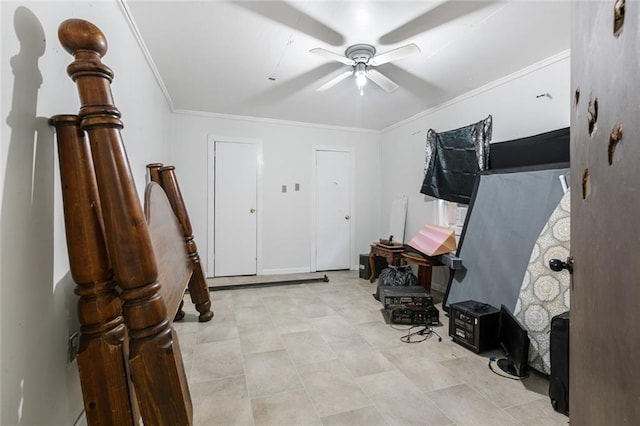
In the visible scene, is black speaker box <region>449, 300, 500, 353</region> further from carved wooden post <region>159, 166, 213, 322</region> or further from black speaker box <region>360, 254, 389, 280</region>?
carved wooden post <region>159, 166, 213, 322</region>

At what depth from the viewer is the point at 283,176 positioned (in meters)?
4.97

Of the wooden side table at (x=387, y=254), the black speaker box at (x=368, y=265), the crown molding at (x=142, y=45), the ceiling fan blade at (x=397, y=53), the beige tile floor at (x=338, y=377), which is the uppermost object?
the crown molding at (x=142, y=45)

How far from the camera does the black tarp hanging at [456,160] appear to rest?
3314mm

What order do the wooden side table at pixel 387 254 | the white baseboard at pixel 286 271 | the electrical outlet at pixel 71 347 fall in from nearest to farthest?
the electrical outlet at pixel 71 347
the wooden side table at pixel 387 254
the white baseboard at pixel 286 271

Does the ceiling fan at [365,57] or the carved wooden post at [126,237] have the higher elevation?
the ceiling fan at [365,57]

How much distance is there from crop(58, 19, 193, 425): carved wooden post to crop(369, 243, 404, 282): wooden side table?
3.32 meters

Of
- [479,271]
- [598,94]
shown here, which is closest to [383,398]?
[479,271]

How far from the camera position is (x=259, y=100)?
154 inches

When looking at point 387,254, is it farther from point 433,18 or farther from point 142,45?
point 142,45

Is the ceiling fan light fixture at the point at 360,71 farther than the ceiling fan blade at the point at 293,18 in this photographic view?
Yes

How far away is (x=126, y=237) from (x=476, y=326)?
2511 millimetres

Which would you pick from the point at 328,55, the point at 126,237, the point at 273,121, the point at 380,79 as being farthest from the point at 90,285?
the point at 273,121

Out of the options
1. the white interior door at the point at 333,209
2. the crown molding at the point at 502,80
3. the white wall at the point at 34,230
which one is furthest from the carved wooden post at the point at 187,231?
the crown molding at the point at 502,80

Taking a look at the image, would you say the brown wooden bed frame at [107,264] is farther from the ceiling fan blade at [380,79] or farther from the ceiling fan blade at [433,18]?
the ceiling fan blade at [380,79]
